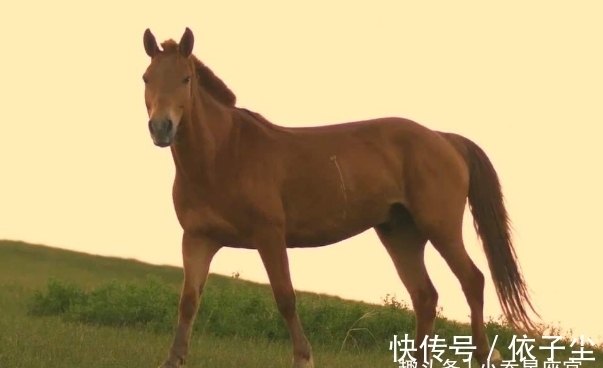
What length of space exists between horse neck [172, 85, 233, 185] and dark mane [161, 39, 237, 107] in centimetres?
25

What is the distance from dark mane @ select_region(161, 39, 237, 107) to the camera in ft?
27.2

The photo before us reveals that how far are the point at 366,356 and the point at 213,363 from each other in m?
2.92

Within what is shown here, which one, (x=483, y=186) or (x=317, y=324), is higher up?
(x=483, y=186)

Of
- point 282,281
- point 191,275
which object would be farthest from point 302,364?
point 191,275

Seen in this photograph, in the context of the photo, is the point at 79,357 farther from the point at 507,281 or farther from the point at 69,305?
the point at 69,305

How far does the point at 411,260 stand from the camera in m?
9.20

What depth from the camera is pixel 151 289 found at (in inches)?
545

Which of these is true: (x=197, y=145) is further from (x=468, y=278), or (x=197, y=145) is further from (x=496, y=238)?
(x=496, y=238)

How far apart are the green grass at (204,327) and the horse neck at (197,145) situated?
1.68m

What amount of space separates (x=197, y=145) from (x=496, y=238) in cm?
324

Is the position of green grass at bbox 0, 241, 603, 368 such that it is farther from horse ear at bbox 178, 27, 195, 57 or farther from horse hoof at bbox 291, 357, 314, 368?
horse ear at bbox 178, 27, 195, 57

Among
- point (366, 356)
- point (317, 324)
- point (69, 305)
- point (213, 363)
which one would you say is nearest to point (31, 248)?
point (69, 305)

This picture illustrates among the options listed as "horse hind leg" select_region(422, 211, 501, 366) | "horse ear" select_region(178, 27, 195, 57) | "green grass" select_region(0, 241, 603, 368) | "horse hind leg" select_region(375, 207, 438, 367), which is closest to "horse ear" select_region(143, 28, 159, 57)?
"horse ear" select_region(178, 27, 195, 57)

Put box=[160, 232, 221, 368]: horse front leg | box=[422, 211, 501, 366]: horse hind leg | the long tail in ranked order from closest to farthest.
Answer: box=[160, 232, 221, 368]: horse front leg < box=[422, 211, 501, 366]: horse hind leg < the long tail
